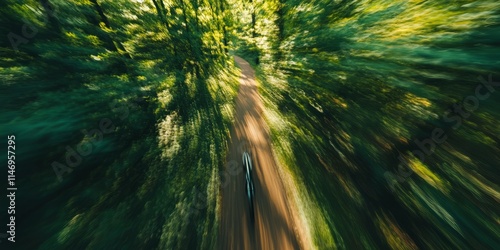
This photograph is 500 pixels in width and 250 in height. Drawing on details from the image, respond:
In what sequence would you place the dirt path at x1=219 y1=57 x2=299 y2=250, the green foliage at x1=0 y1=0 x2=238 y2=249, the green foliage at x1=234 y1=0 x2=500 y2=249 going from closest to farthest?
the green foliage at x1=234 y1=0 x2=500 y2=249 → the green foliage at x1=0 y1=0 x2=238 y2=249 → the dirt path at x1=219 y1=57 x2=299 y2=250

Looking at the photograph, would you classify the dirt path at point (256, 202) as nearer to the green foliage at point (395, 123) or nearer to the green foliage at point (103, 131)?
the green foliage at point (103, 131)

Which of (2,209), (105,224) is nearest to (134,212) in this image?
(105,224)

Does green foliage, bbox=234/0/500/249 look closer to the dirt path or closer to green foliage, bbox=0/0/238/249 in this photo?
the dirt path

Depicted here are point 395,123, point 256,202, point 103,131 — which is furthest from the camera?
point 256,202

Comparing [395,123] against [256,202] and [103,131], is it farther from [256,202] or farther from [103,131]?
[103,131]

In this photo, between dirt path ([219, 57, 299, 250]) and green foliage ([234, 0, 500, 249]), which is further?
dirt path ([219, 57, 299, 250])

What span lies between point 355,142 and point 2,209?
557 centimetres

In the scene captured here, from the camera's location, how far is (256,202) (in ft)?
18.7

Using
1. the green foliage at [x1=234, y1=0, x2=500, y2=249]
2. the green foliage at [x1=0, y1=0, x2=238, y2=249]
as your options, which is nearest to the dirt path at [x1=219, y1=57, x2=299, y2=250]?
the green foliage at [x1=0, y1=0, x2=238, y2=249]

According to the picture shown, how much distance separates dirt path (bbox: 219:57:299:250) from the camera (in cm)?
476

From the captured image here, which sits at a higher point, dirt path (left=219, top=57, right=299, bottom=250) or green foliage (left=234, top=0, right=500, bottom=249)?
green foliage (left=234, top=0, right=500, bottom=249)

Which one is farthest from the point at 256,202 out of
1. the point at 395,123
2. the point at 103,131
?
the point at 103,131

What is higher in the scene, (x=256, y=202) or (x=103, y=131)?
(x=103, y=131)

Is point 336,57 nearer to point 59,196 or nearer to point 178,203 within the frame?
point 178,203
